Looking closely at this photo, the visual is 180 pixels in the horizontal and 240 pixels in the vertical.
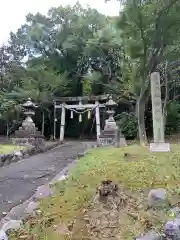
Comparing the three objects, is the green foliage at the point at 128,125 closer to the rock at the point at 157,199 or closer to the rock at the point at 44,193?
the rock at the point at 44,193

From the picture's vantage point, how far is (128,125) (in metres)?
21.1

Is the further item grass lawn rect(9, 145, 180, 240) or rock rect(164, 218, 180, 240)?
grass lawn rect(9, 145, 180, 240)

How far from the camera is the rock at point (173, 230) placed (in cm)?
309

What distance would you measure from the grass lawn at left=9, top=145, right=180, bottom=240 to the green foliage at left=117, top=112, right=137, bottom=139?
48.3ft

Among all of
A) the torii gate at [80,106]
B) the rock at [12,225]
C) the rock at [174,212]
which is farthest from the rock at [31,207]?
the torii gate at [80,106]

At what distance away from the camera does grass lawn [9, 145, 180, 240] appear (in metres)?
3.52

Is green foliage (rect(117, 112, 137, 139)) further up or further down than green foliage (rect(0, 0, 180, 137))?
further down

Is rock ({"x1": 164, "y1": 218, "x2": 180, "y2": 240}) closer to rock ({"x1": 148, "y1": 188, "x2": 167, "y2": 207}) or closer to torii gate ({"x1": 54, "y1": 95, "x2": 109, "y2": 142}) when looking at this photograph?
rock ({"x1": 148, "y1": 188, "x2": 167, "y2": 207})

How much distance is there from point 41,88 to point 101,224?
20224mm

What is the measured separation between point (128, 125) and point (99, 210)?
682 inches

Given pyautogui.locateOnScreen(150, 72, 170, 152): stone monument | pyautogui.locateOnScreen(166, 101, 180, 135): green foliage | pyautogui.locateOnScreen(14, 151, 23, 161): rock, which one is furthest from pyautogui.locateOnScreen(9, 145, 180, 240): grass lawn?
pyautogui.locateOnScreen(166, 101, 180, 135): green foliage

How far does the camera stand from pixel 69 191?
5.01m

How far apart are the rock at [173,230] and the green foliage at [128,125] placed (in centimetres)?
1757

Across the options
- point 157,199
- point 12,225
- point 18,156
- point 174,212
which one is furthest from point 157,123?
point 12,225
